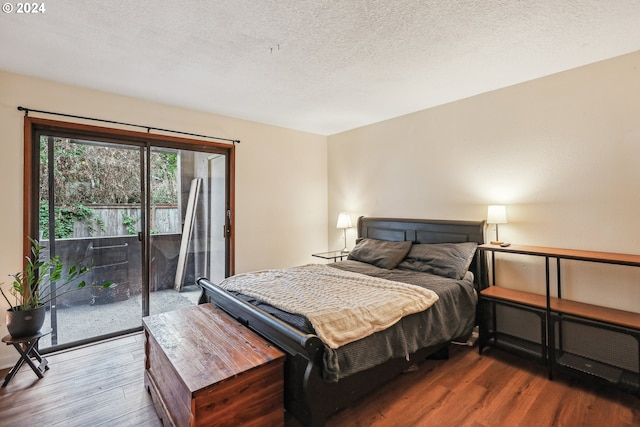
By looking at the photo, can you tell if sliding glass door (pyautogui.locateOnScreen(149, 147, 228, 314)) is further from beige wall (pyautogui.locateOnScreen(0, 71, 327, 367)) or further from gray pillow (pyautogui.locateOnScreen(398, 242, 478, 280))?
gray pillow (pyautogui.locateOnScreen(398, 242, 478, 280))

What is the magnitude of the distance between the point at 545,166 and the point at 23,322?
15.0ft

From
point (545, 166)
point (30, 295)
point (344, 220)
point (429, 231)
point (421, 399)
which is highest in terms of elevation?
point (545, 166)

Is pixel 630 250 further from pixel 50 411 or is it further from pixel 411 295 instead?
pixel 50 411

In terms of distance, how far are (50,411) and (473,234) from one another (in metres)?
3.77

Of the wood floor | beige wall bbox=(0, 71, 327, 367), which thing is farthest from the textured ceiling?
the wood floor

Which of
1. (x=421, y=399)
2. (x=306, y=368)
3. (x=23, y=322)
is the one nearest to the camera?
(x=306, y=368)

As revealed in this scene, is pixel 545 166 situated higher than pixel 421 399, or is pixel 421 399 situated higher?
pixel 545 166

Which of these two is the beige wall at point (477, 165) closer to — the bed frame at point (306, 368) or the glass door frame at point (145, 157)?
the glass door frame at point (145, 157)

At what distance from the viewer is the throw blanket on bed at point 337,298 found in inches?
73.4

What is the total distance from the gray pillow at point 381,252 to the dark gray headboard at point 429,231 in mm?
195

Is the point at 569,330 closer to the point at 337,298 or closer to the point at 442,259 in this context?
the point at 442,259

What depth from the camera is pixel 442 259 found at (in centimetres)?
307

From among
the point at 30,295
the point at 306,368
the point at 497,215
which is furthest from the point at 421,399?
the point at 30,295

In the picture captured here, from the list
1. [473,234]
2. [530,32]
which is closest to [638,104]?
[530,32]
